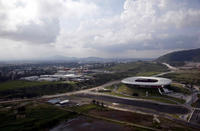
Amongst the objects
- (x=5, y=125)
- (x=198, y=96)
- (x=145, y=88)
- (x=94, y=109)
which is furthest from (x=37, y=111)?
(x=198, y=96)

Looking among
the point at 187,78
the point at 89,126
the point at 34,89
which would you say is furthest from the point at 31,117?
the point at 187,78

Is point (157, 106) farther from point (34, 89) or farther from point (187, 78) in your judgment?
point (187, 78)

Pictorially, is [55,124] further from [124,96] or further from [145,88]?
[145,88]

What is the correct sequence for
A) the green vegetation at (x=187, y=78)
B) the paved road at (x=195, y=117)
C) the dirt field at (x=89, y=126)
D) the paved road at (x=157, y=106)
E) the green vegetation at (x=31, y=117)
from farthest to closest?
the green vegetation at (x=187, y=78) → the paved road at (x=157, y=106) → the paved road at (x=195, y=117) → the green vegetation at (x=31, y=117) → the dirt field at (x=89, y=126)

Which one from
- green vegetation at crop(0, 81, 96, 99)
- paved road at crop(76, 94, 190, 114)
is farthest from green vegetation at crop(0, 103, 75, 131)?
paved road at crop(76, 94, 190, 114)

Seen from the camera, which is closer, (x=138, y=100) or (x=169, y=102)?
(x=169, y=102)

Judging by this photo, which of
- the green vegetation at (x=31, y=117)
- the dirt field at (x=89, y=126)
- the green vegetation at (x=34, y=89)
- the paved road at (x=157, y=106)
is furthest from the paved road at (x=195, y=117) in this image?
the green vegetation at (x=34, y=89)

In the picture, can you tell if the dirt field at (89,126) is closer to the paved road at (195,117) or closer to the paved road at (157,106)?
the paved road at (157,106)

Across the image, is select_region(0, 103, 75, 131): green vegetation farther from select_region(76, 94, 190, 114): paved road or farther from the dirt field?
select_region(76, 94, 190, 114): paved road

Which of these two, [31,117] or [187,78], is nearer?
[31,117]
